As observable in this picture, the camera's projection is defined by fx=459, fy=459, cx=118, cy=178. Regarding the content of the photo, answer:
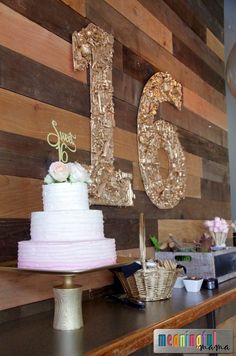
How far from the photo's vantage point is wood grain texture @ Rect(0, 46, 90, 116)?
1514mm

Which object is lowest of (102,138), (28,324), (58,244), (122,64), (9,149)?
(28,324)

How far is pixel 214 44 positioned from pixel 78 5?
71.5 inches

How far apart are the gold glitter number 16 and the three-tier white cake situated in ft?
1.71

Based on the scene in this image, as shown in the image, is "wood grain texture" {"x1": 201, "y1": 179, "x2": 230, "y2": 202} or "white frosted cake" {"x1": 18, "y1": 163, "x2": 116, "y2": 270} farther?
"wood grain texture" {"x1": 201, "y1": 179, "x2": 230, "y2": 202}

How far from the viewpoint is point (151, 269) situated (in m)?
1.71

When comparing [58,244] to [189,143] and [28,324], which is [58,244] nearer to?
[28,324]

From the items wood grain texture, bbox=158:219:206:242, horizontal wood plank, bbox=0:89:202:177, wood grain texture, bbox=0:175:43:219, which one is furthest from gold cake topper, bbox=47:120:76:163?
wood grain texture, bbox=158:219:206:242

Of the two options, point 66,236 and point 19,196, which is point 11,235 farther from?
point 66,236

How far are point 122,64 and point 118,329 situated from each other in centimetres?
131

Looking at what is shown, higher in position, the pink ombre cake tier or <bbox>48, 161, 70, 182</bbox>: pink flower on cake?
<bbox>48, 161, 70, 182</bbox>: pink flower on cake

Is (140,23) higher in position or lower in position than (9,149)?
higher

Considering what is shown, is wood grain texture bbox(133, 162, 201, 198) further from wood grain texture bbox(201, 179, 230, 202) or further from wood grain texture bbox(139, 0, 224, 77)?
wood grain texture bbox(139, 0, 224, 77)

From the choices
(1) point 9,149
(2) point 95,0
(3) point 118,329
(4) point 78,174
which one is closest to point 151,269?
(3) point 118,329

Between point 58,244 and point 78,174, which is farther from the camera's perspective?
point 78,174
